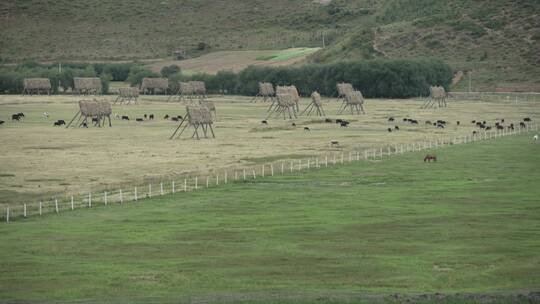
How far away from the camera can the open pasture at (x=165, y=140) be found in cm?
6381

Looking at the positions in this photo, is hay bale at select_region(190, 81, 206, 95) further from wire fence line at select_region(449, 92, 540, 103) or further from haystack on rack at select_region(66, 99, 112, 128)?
haystack on rack at select_region(66, 99, 112, 128)

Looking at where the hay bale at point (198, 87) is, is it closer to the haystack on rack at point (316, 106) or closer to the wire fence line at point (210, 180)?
the haystack on rack at point (316, 106)

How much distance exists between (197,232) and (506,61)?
132994 mm

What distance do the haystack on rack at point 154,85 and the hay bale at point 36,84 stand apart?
13847 millimetres

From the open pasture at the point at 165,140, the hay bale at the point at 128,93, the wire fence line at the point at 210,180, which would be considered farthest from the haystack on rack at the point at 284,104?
the wire fence line at the point at 210,180

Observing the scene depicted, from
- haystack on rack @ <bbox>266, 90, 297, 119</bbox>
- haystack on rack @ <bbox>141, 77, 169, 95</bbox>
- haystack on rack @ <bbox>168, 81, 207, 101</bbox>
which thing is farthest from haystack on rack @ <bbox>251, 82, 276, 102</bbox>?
haystack on rack @ <bbox>266, 90, 297, 119</bbox>

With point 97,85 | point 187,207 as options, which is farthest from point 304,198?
point 97,85

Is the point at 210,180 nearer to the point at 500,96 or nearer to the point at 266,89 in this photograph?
the point at 500,96

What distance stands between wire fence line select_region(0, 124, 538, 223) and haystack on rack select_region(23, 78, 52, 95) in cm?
9035

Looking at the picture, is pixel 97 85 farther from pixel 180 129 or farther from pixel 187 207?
pixel 187 207

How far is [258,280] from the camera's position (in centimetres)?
3391

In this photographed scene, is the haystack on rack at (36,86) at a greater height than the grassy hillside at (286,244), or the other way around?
the haystack on rack at (36,86)

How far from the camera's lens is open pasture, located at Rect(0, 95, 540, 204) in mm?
63812

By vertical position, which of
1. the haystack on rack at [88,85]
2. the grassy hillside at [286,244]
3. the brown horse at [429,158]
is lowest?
the brown horse at [429,158]
